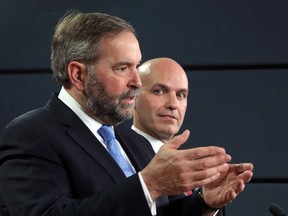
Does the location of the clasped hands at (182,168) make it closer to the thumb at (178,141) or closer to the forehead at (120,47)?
the thumb at (178,141)

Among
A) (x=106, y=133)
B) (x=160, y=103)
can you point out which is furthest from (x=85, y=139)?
(x=160, y=103)

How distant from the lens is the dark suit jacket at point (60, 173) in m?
1.08

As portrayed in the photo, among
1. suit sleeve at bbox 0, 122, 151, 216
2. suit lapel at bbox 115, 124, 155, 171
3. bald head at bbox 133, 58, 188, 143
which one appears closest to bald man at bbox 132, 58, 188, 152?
bald head at bbox 133, 58, 188, 143

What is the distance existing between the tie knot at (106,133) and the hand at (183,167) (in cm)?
23

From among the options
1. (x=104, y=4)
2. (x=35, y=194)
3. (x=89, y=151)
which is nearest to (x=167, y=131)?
(x=104, y=4)

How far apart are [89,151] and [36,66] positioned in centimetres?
121

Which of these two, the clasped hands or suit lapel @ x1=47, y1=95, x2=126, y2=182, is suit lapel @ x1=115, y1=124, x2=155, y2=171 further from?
the clasped hands

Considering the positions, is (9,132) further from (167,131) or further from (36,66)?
(36,66)

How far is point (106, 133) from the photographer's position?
50.6 inches

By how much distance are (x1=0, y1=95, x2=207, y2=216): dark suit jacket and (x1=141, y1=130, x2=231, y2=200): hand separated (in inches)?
1.8

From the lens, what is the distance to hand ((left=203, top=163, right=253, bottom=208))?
1194 mm

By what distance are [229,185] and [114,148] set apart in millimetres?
236

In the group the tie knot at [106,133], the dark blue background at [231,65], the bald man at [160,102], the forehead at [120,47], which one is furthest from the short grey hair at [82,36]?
the dark blue background at [231,65]

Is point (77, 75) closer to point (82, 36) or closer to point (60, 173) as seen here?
point (82, 36)
